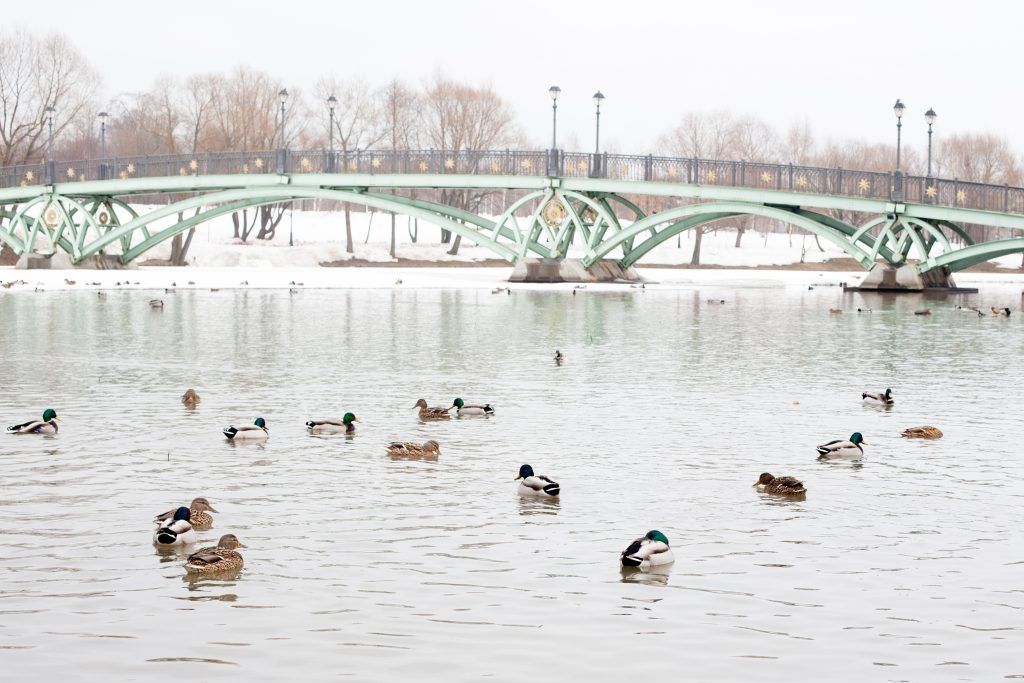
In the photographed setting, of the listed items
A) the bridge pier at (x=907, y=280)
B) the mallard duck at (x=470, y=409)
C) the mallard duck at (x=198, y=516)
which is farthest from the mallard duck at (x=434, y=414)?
the bridge pier at (x=907, y=280)

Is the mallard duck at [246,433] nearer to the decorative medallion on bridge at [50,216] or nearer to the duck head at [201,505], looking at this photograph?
the duck head at [201,505]

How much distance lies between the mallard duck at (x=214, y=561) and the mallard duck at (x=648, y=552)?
284 centimetres

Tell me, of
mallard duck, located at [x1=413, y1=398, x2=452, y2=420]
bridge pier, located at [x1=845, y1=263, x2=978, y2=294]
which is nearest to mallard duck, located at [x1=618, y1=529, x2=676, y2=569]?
mallard duck, located at [x1=413, y1=398, x2=452, y2=420]

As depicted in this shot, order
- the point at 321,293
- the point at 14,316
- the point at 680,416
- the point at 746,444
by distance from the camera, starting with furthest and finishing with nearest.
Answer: the point at 321,293 → the point at 14,316 → the point at 680,416 → the point at 746,444

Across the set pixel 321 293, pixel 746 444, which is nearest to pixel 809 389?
pixel 746 444

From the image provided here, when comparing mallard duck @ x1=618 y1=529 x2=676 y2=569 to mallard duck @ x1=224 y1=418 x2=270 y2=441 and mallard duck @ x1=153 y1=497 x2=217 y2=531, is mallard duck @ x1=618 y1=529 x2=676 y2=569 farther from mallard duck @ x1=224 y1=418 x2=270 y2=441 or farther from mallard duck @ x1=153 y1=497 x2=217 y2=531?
mallard duck @ x1=224 y1=418 x2=270 y2=441

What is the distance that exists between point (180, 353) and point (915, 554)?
1993 cm

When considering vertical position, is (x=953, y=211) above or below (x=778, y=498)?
above

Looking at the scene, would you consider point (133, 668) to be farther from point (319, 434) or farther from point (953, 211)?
point (953, 211)

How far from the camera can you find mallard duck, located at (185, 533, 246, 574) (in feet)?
32.9

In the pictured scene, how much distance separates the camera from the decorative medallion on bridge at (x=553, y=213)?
220ft

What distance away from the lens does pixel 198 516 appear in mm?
11500

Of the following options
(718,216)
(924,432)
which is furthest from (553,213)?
(924,432)

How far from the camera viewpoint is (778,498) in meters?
13.3
